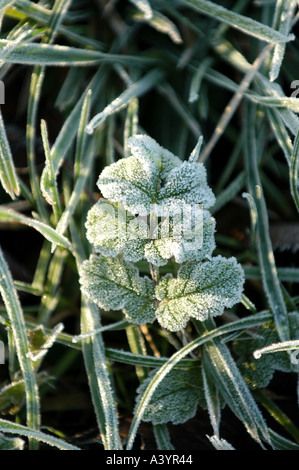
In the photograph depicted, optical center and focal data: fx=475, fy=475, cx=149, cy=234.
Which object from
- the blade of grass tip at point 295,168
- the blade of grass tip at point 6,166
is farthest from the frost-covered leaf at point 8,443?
the blade of grass tip at point 295,168

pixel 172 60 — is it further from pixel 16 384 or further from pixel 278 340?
pixel 16 384

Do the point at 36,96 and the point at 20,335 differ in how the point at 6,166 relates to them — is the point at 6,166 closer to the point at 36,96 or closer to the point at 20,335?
the point at 36,96

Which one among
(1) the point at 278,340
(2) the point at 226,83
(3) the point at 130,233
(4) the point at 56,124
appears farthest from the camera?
(4) the point at 56,124

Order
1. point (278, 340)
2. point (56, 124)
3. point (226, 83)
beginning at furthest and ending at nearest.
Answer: point (56, 124) → point (226, 83) → point (278, 340)

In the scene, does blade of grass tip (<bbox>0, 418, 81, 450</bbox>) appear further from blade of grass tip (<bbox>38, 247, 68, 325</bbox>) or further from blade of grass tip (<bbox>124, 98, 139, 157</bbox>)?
blade of grass tip (<bbox>124, 98, 139, 157</bbox>)

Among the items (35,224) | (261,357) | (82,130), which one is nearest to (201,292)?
(261,357)

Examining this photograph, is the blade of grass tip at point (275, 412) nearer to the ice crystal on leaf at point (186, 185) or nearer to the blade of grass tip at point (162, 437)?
the blade of grass tip at point (162, 437)

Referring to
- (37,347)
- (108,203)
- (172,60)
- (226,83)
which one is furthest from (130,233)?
(172,60)
